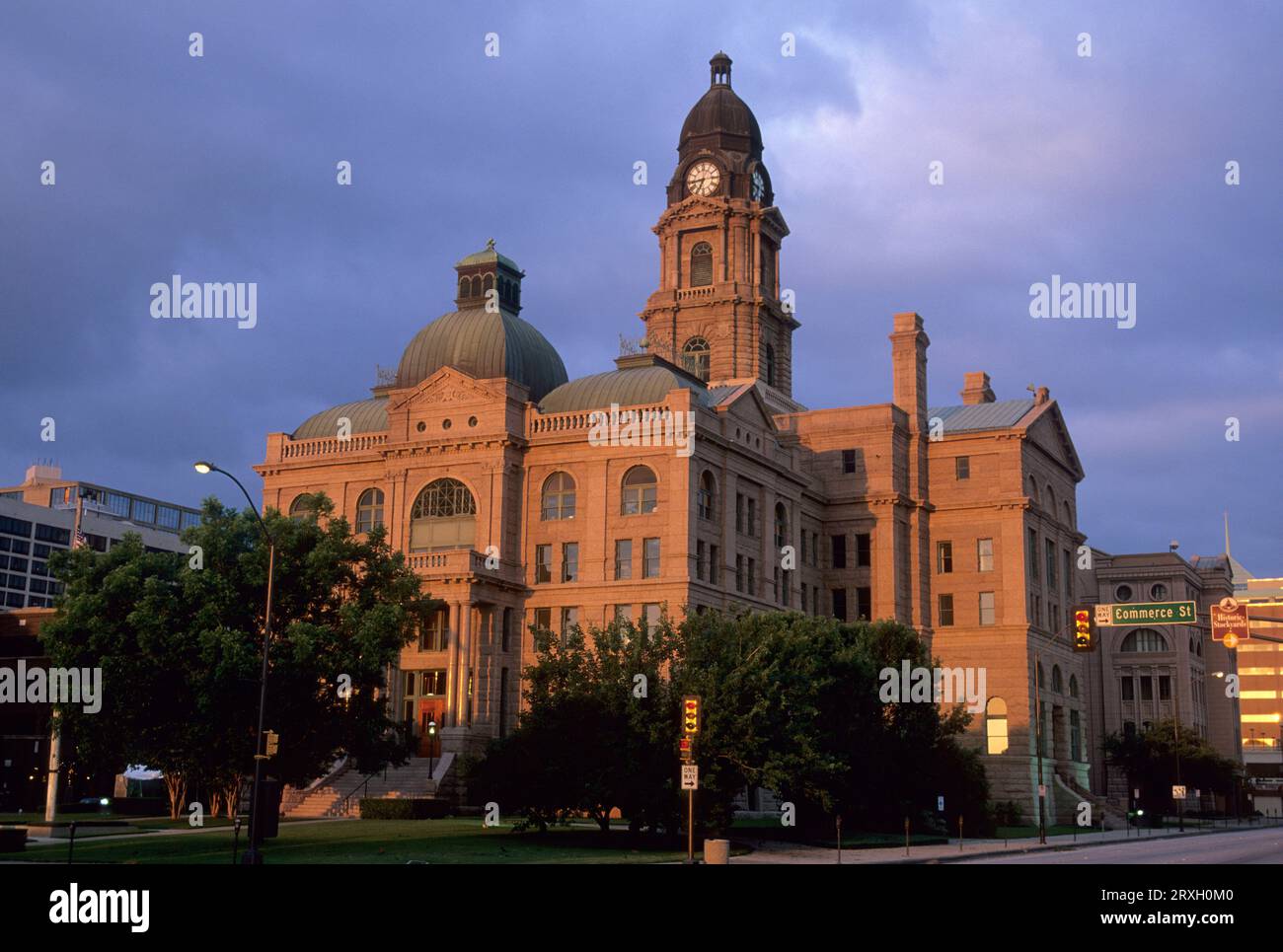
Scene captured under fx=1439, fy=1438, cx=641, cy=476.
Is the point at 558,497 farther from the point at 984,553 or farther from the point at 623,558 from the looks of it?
the point at 984,553

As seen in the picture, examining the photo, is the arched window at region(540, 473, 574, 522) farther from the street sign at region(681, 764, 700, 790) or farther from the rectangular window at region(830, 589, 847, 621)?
the street sign at region(681, 764, 700, 790)

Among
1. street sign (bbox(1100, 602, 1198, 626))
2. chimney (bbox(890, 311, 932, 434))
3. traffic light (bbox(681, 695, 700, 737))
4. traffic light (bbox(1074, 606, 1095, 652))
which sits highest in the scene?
chimney (bbox(890, 311, 932, 434))

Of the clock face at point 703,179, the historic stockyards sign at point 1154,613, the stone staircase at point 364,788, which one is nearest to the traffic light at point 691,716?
the historic stockyards sign at point 1154,613

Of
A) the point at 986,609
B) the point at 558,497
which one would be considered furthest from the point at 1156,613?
the point at 986,609

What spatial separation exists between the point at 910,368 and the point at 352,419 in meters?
36.8

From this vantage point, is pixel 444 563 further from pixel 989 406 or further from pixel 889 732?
pixel 989 406

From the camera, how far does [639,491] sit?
73500 millimetres

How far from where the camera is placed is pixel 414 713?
2785 inches

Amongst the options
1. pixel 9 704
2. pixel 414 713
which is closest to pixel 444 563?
pixel 414 713

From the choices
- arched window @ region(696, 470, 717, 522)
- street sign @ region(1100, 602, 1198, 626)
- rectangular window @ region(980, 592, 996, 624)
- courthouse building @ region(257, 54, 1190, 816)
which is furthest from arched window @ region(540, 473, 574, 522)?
street sign @ region(1100, 602, 1198, 626)

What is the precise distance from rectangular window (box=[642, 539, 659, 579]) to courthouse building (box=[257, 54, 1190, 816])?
0.26ft

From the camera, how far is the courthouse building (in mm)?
72250

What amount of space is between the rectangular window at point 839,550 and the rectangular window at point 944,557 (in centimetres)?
724
